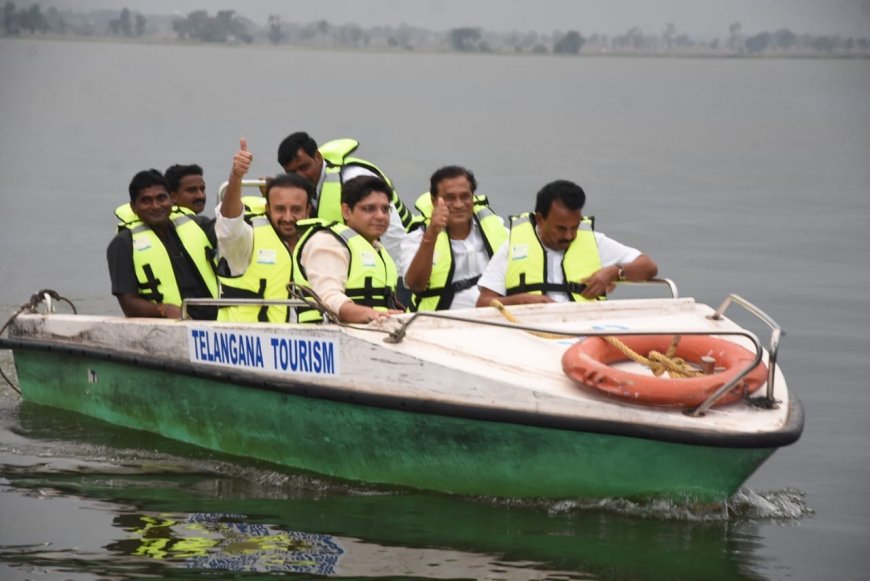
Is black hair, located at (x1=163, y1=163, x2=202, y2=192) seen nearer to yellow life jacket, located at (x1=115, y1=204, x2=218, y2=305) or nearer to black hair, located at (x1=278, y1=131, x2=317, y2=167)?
black hair, located at (x1=278, y1=131, x2=317, y2=167)

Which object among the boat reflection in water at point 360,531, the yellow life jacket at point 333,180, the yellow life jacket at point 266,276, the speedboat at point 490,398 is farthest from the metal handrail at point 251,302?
the yellow life jacket at point 333,180

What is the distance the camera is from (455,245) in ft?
30.2

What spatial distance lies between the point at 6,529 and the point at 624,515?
9.44 ft

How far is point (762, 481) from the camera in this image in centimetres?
920

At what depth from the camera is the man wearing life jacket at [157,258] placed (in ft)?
30.9

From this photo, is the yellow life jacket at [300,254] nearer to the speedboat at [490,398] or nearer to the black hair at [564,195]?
the speedboat at [490,398]

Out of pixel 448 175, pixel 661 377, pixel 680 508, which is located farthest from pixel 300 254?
pixel 680 508

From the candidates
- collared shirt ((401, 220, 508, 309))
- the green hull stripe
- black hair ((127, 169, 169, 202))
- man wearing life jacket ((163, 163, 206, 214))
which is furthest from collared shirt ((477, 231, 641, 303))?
man wearing life jacket ((163, 163, 206, 214))

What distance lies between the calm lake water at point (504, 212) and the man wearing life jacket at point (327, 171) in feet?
5.93

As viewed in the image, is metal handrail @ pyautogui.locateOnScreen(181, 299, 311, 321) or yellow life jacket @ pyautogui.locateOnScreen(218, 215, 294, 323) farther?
yellow life jacket @ pyautogui.locateOnScreen(218, 215, 294, 323)

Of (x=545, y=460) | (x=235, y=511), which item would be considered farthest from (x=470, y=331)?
(x=235, y=511)

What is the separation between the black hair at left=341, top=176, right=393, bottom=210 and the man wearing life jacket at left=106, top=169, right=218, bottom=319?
4.80ft

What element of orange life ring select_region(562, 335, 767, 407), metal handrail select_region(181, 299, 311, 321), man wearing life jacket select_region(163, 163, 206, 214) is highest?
man wearing life jacket select_region(163, 163, 206, 214)

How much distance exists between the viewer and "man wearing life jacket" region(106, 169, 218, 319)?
9414 mm
